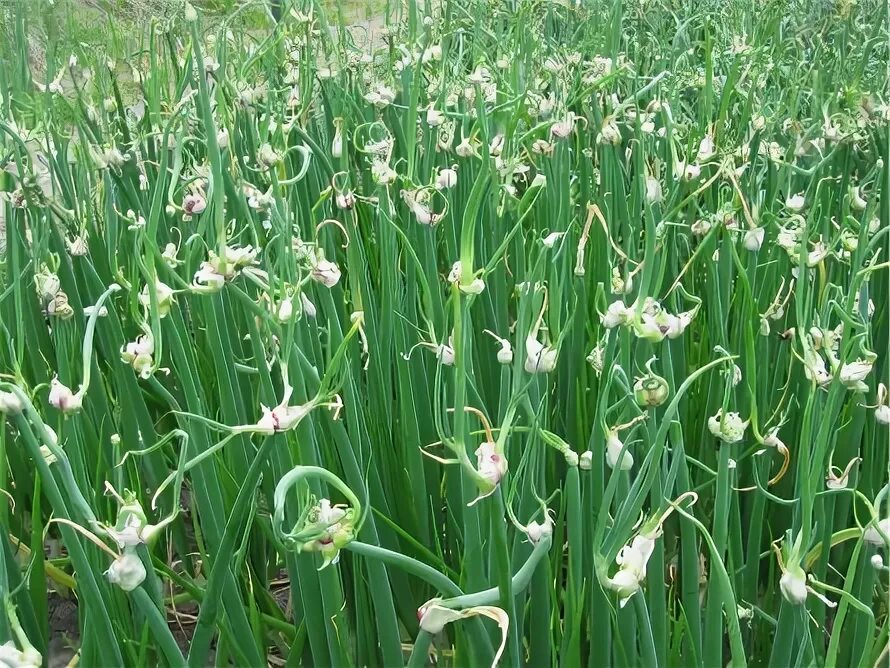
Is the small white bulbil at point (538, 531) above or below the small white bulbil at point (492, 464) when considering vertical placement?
below

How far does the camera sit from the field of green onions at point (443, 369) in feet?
1.88

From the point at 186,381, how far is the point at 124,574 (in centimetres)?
24

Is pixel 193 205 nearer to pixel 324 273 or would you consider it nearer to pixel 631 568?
pixel 324 273

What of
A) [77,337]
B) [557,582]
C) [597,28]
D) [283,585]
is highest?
[597,28]

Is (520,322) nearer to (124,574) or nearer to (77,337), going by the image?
(124,574)

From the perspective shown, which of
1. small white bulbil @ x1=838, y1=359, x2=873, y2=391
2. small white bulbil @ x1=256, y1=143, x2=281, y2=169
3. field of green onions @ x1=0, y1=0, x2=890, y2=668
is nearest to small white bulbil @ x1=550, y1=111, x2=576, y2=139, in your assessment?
field of green onions @ x1=0, y1=0, x2=890, y2=668

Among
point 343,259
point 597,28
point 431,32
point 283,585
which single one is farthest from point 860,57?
point 283,585

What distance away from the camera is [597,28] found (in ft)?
5.35

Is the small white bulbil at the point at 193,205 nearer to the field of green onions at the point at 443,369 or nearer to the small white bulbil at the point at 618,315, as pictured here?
the field of green onions at the point at 443,369

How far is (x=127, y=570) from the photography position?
1.63 ft

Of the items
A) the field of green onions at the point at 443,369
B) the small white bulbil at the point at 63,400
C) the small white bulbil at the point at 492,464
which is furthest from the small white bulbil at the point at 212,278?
the small white bulbil at the point at 492,464

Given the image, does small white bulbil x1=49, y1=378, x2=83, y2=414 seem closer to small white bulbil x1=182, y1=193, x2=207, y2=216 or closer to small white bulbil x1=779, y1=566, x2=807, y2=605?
small white bulbil x1=182, y1=193, x2=207, y2=216

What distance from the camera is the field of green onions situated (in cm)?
57

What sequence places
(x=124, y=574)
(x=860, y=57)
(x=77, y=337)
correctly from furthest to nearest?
(x=860, y=57) → (x=77, y=337) → (x=124, y=574)
